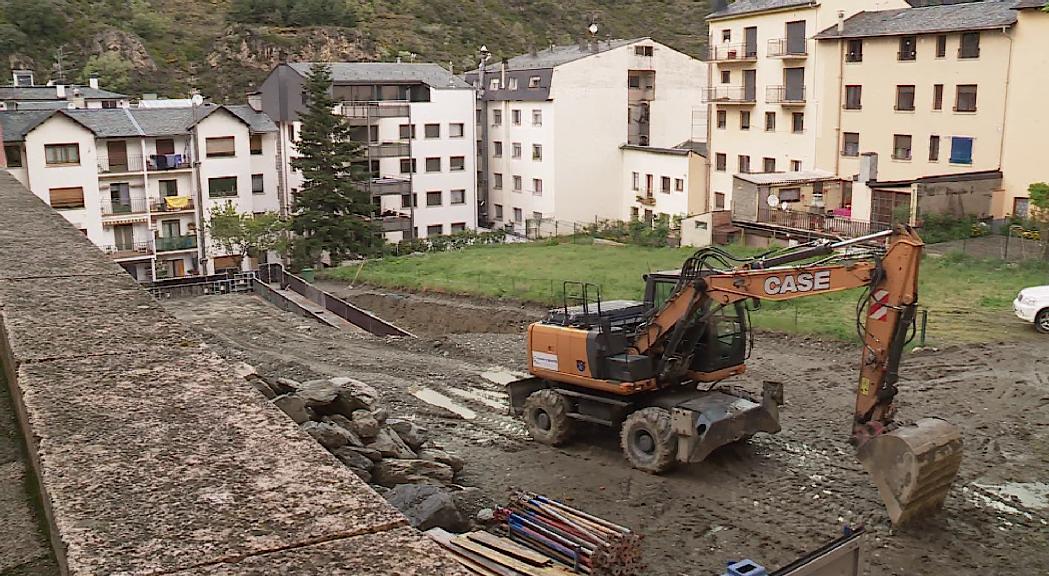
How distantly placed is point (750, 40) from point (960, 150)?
12797mm

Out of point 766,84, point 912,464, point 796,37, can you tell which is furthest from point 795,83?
point 912,464

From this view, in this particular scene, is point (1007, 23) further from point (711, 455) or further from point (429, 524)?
point (429, 524)

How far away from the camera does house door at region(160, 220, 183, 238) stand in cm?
4569

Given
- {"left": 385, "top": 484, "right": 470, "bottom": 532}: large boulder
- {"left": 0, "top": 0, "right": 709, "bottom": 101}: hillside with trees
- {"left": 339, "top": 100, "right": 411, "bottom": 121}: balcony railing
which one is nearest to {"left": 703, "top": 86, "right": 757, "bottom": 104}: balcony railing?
{"left": 339, "top": 100, "right": 411, "bottom": 121}: balcony railing

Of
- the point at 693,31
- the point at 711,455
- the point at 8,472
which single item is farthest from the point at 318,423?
the point at 693,31

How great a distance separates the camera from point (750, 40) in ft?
150

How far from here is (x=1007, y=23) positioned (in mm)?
33906

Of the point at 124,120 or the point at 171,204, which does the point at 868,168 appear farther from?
the point at 124,120

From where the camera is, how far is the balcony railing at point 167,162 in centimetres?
4528

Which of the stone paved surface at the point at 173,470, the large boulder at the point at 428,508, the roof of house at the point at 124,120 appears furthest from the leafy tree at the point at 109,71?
the stone paved surface at the point at 173,470

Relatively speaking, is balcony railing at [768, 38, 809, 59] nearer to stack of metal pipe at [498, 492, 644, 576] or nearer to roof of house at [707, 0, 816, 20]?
roof of house at [707, 0, 816, 20]

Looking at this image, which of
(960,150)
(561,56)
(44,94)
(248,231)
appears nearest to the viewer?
(960,150)

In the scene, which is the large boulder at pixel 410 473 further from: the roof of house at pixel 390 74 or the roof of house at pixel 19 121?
the roof of house at pixel 390 74

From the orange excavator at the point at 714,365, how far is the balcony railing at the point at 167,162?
34055 mm
